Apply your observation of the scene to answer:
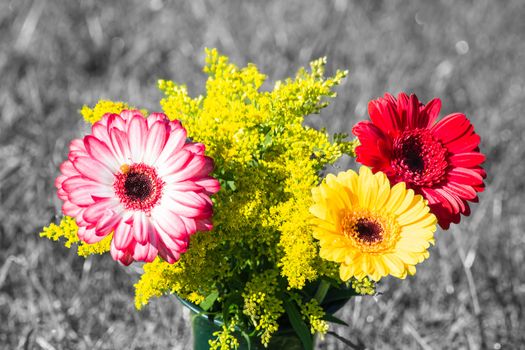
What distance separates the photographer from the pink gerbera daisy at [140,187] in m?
0.71

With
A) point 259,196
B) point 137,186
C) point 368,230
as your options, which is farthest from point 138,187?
point 368,230

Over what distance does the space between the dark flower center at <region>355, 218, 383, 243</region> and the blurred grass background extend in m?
0.63

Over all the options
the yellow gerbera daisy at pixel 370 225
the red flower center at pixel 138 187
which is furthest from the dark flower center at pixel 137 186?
the yellow gerbera daisy at pixel 370 225

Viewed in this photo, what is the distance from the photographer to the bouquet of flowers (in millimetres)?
722

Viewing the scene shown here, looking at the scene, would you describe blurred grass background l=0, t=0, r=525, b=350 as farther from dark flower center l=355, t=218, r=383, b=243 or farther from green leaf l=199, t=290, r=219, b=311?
dark flower center l=355, t=218, r=383, b=243

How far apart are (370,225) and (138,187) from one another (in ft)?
0.83

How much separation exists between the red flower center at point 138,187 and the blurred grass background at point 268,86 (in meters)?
0.61

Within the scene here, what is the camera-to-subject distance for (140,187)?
2.43 feet


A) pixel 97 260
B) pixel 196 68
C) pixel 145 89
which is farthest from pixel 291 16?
pixel 97 260

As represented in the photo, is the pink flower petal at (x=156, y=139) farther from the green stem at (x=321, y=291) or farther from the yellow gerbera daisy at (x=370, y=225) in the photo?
the green stem at (x=321, y=291)

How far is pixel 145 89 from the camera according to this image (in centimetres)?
206

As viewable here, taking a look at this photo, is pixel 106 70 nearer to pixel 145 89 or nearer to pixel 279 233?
pixel 145 89

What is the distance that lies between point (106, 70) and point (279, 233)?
143 centimetres

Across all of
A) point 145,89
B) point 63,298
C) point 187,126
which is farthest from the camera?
point 145,89
